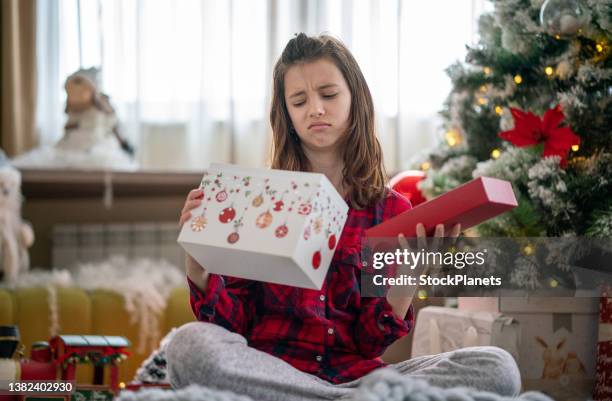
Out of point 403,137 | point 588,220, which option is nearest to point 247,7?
point 403,137

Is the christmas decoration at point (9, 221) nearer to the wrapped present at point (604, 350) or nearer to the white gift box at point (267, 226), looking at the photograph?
the white gift box at point (267, 226)

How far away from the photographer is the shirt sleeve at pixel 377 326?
1.39m

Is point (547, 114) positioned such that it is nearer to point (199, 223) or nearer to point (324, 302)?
point (324, 302)

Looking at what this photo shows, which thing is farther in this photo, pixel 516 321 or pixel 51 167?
pixel 51 167

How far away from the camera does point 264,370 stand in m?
1.23

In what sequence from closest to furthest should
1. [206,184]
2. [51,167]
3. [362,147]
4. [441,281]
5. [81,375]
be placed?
[206,184]
[362,147]
[441,281]
[81,375]
[51,167]

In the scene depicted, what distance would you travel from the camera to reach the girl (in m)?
1.24

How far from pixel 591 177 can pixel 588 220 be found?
0.30ft

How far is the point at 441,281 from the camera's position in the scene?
1.68m

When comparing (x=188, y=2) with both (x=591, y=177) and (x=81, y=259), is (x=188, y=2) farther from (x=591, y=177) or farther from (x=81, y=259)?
(x=591, y=177)

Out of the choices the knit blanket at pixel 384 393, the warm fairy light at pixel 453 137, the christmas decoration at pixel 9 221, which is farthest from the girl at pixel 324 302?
the christmas decoration at pixel 9 221

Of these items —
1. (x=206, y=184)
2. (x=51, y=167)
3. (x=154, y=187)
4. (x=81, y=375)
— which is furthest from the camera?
(x=154, y=187)

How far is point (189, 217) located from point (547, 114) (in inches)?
34.9

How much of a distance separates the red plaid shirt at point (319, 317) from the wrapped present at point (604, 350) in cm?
46
